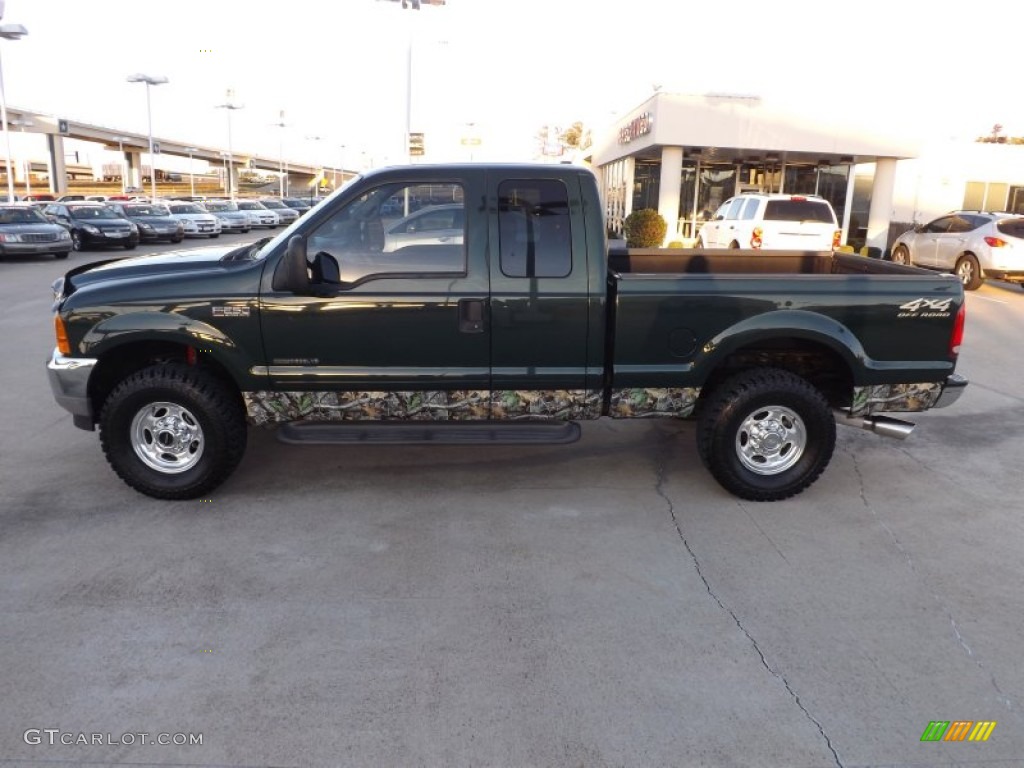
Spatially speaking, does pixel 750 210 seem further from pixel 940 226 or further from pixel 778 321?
pixel 778 321

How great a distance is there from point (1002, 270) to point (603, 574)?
50.7 ft

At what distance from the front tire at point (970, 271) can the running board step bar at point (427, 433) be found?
15.0 m

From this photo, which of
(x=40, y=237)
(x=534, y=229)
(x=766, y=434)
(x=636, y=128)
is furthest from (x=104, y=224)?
(x=766, y=434)

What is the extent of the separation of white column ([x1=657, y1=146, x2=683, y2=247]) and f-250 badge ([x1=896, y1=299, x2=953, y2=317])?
2059 cm

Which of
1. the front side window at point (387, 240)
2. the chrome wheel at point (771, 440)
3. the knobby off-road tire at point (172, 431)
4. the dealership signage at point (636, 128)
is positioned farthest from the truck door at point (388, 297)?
the dealership signage at point (636, 128)

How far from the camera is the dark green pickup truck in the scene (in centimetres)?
515

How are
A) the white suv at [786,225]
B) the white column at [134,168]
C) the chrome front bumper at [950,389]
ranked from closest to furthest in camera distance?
the chrome front bumper at [950,389] < the white suv at [786,225] < the white column at [134,168]

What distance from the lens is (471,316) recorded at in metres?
5.18

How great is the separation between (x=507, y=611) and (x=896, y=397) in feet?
10.1

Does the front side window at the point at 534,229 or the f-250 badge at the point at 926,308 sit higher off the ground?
the front side window at the point at 534,229

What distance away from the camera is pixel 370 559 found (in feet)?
15.2

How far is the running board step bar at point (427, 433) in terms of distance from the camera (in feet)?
17.0

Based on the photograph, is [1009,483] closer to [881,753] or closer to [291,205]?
[881,753]

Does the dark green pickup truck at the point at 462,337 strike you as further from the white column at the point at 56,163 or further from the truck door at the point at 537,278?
the white column at the point at 56,163
